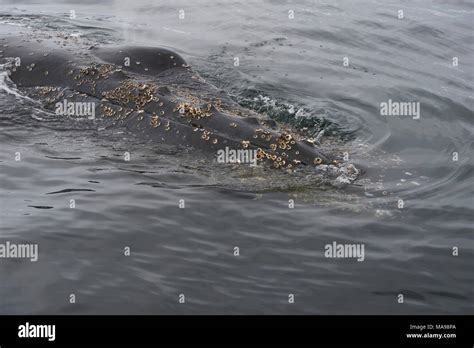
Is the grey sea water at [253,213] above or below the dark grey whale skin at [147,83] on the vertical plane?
below

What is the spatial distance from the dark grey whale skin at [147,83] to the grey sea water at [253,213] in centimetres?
30

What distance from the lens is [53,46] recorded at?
1295cm

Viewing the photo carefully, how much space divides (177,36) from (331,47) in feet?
13.3

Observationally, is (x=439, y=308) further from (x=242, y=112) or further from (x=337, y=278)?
(x=242, y=112)

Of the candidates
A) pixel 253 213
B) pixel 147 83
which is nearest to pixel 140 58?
pixel 147 83

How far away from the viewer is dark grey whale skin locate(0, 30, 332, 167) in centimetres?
993

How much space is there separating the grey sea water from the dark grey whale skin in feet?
0.98

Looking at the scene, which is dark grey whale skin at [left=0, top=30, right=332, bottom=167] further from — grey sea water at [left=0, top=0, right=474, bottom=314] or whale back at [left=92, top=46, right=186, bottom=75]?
grey sea water at [left=0, top=0, right=474, bottom=314]

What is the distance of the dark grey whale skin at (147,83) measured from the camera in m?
9.93

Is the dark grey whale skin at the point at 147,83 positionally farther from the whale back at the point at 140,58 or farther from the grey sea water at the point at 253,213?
the grey sea water at the point at 253,213

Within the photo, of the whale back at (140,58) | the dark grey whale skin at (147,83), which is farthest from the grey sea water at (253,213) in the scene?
the whale back at (140,58)

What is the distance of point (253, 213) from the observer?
8922 mm

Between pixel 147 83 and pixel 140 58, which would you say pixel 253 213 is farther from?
pixel 140 58
